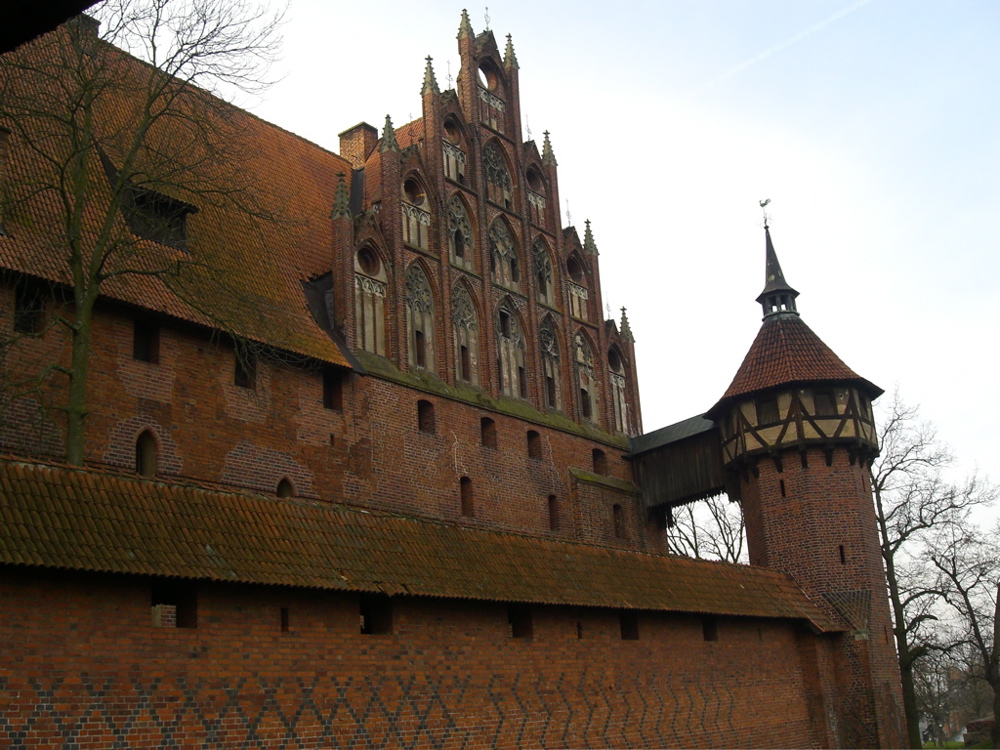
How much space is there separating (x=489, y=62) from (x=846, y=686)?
47.6 ft

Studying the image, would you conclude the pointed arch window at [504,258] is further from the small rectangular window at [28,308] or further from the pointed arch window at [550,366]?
the small rectangular window at [28,308]

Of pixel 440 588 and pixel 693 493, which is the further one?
pixel 693 493

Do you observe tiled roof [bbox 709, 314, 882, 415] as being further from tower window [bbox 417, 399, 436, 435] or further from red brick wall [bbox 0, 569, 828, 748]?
tower window [bbox 417, 399, 436, 435]

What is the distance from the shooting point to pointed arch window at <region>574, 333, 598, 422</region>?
78.0ft

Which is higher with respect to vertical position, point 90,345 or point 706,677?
point 90,345

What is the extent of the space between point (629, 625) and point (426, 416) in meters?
5.48

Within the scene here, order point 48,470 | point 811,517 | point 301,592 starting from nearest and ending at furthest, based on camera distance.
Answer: point 48,470 < point 301,592 < point 811,517

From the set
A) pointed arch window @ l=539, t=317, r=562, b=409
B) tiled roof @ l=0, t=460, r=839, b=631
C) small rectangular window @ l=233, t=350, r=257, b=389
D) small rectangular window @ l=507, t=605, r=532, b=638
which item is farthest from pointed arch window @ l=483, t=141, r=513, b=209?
small rectangular window @ l=507, t=605, r=532, b=638

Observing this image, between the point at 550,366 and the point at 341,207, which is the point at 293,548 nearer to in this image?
the point at 341,207

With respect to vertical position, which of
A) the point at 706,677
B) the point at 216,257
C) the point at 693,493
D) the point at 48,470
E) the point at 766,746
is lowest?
the point at 766,746

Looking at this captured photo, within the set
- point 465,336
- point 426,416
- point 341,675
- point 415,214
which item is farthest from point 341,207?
point 341,675

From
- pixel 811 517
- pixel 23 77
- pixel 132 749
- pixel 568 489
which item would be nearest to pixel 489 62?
pixel 568 489

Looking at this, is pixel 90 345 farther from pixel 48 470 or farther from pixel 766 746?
pixel 766 746

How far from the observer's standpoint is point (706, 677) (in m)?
17.1
